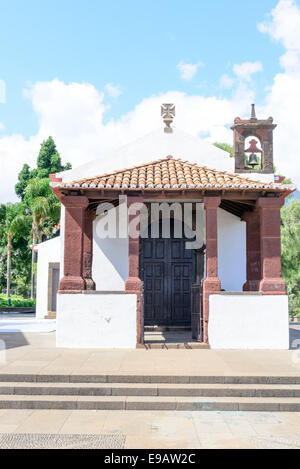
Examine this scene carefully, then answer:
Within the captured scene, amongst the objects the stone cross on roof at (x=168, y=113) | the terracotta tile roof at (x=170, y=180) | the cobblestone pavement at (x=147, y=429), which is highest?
the stone cross on roof at (x=168, y=113)

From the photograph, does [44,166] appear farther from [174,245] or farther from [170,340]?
[170,340]

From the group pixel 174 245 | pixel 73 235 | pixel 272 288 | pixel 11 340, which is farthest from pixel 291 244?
pixel 11 340

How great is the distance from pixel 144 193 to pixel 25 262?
2798cm

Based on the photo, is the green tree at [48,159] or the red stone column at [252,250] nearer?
the red stone column at [252,250]

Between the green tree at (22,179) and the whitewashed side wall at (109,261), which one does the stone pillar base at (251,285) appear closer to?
the whitewashed side wall at (109,261)

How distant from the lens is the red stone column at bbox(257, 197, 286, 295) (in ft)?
30.9

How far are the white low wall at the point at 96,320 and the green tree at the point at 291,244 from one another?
17011mm

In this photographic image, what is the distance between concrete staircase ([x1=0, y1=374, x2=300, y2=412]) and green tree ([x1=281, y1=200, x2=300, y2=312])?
1873 cm

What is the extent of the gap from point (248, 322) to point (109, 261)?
4366mm

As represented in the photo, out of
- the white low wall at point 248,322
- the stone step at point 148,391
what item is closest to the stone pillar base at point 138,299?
the white low wall at point 248,322

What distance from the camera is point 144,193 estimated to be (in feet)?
31.9

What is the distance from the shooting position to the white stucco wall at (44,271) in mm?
16797

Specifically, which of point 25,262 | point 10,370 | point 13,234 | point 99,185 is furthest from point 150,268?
point 25,262
